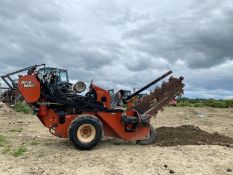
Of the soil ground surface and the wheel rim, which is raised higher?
the wheel rim

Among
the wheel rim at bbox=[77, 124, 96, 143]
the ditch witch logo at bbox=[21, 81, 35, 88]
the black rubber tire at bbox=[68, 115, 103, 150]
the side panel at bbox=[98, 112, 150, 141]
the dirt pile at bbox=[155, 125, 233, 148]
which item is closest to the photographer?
the black rubber tire at bbox=[68, 115, 103, 150]

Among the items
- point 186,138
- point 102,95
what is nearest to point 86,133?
point 102,95

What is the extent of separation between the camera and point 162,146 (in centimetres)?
1260

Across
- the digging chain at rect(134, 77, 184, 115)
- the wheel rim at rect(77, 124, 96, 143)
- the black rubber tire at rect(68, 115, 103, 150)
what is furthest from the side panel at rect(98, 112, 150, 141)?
the digging chain at rect(134, 77, 184, 115)

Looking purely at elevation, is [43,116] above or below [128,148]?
above

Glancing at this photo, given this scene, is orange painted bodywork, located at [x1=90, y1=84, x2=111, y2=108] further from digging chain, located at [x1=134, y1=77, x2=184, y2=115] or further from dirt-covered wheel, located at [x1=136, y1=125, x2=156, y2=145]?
dirt-covered wheel, located at [x1=136, y1=125, x2=156, y2=145]

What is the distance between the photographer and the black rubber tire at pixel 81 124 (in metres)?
12.0

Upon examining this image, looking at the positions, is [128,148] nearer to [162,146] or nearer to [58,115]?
[162,146]

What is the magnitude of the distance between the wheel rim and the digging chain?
2047 mm

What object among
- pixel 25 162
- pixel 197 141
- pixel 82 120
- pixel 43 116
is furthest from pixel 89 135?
pixel 197 141

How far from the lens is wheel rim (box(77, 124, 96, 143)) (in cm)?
1210

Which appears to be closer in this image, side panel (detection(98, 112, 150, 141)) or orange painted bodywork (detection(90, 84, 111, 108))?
side panel (detection(98, 112, 150, 141))

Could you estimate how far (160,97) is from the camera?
13711 millimetres

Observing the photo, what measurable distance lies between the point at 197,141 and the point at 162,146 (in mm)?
1552
